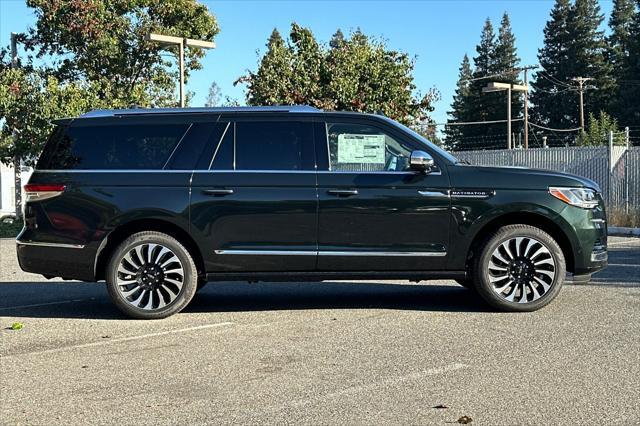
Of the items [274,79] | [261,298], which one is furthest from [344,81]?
[261,298]

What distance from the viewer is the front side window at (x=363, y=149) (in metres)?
7.15

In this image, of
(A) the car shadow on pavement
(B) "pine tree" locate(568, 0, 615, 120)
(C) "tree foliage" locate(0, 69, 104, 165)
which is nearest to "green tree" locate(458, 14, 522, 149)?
(B) "pine tree" locate(568, 0, 615, 120)

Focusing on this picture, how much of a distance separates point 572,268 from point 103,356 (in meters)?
4.36

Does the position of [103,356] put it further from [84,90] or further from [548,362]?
[84,90]

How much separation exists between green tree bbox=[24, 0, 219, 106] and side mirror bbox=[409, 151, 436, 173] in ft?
64.3

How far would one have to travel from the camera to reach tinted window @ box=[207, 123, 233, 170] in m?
7.14

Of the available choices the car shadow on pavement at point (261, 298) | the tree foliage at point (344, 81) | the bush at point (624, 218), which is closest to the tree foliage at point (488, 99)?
the tree foliage at point (344, 81)

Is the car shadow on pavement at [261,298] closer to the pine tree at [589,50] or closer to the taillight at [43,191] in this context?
the taillight at [43,191]

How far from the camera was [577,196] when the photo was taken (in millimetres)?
7176

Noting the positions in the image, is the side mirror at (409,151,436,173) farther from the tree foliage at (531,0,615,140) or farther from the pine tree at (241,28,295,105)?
the tree foliage at (531,0,615,140)

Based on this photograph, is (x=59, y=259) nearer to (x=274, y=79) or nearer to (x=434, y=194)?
(x=434, y=194)

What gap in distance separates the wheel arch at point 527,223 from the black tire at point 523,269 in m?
0.09

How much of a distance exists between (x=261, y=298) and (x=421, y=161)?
2609mm

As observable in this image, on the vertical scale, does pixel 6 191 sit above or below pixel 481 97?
below
